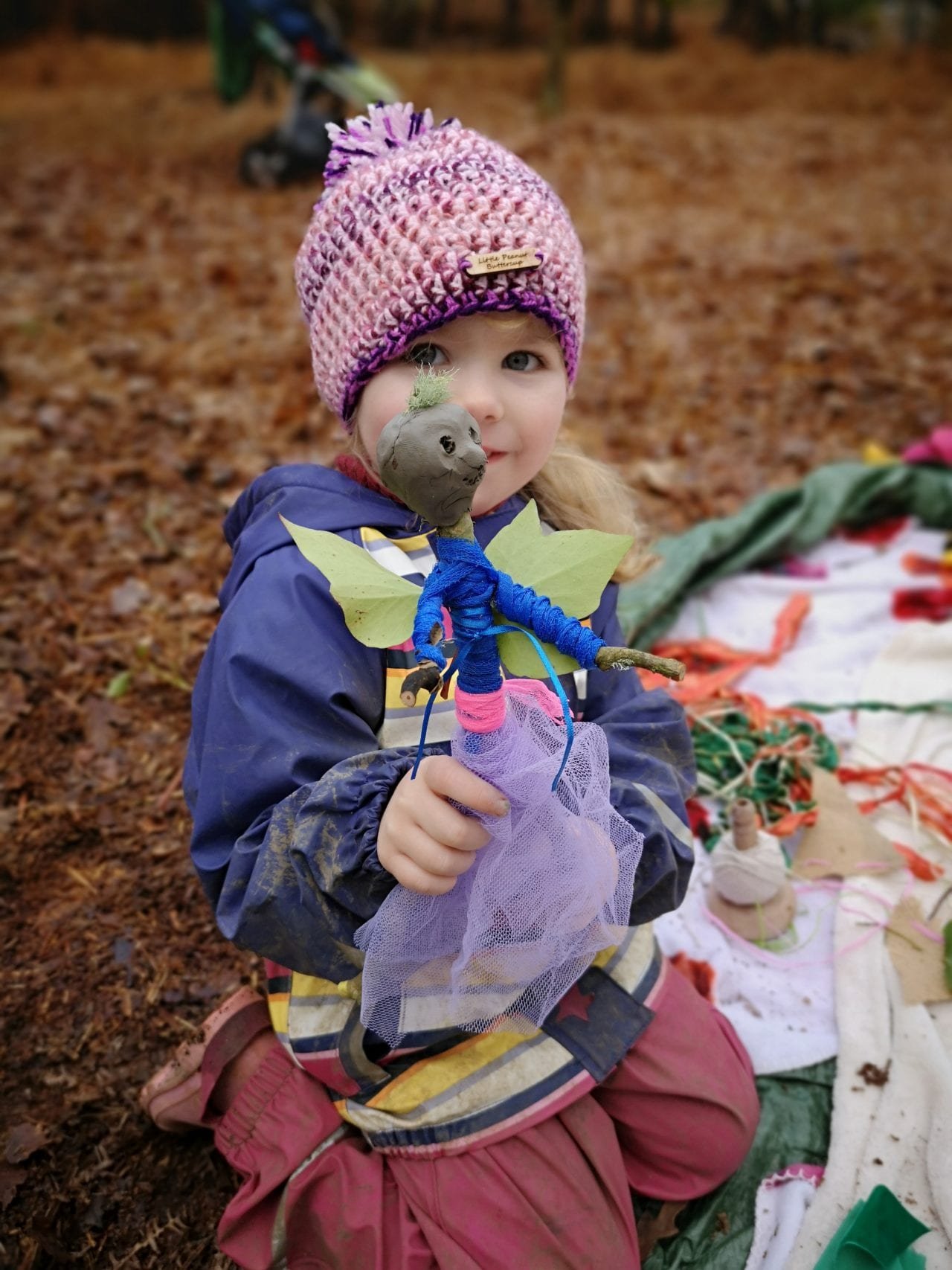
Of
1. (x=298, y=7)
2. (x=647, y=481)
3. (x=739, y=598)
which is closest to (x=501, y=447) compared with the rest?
(x=739, y=598)

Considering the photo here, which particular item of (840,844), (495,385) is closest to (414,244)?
(495,385)

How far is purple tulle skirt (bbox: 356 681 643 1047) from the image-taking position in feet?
3.61

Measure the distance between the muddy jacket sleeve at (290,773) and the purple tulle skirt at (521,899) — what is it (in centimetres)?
8

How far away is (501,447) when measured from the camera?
148 centimetres

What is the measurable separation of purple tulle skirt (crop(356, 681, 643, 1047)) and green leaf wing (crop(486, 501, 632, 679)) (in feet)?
0.29

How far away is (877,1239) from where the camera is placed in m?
1.63

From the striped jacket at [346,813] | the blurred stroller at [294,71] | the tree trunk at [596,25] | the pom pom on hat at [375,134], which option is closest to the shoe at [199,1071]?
the striped jacket at [346,813]

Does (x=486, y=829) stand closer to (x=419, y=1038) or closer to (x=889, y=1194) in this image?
(x=419, y=1038)

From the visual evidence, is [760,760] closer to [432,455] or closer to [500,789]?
[500,789]

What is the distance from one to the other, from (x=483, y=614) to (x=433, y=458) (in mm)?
167

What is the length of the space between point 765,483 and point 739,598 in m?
1.00

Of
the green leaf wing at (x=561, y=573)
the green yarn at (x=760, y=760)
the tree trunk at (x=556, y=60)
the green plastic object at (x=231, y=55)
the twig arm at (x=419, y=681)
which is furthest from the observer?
the tree trunk at (x=556, y=60)

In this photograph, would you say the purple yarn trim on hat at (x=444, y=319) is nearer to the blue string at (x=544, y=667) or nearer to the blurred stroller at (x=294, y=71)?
the blue string at (x=544, y=667)

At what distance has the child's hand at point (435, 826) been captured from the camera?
3.51 ft
